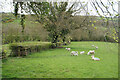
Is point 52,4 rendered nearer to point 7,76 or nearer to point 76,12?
point 76,12

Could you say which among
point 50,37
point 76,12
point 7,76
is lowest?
point 7,76

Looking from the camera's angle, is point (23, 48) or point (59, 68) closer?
point (59, 68)

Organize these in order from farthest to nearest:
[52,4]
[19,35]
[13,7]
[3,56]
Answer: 1. [52,4]
2. [19,35]
3. [3,56]
4. [13,7]

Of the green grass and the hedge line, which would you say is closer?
the green grass

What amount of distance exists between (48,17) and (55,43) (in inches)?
55.9

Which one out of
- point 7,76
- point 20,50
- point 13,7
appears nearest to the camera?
point 7,76

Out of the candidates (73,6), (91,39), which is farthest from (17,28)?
(91,39)

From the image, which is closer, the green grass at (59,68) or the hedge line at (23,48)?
the green grass at (59,68)

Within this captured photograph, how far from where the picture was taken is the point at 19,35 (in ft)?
22.8

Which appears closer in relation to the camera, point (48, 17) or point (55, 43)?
point (48, 17)

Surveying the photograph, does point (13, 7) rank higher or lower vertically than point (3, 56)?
higher

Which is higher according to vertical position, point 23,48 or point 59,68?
point 23,48

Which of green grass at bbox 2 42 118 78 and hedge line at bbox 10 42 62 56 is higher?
hedge line at bbox 10 42 62 56

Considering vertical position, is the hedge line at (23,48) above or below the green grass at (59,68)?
above
